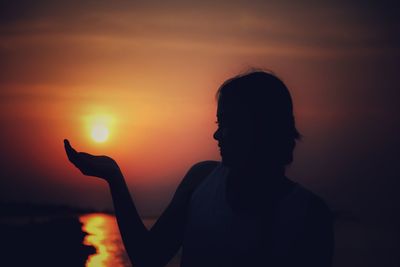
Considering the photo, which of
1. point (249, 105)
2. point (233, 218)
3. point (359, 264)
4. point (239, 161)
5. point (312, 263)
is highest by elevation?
point (249, 105)

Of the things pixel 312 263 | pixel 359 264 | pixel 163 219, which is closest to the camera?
pixel 312 263

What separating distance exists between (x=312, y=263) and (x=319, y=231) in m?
0.11

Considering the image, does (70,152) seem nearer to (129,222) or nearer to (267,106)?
(129,222)

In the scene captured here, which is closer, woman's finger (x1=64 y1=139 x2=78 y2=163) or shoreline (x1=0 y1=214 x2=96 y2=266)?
woman's finger (x1=64 y1=139 x2=78 y2=163)

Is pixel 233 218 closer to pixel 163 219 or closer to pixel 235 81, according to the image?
pixel 163 219

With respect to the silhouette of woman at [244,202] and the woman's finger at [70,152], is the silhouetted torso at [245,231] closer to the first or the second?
the silhouette of woman at [244,202]

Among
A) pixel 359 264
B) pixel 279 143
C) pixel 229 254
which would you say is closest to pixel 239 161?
pixel 279 143

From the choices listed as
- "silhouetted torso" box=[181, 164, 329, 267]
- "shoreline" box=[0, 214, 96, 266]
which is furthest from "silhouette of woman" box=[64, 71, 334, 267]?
"shoreline" box=[0, 214, 96, 266]

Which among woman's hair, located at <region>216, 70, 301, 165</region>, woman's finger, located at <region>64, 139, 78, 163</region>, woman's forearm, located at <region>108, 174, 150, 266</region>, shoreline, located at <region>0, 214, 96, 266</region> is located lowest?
shoreline, located at <region>0, 214, 96, 266</region>

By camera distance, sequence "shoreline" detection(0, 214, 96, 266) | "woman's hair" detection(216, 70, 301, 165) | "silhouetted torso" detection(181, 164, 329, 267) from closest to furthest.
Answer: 1. "silhouetted torso" detection(181, 164, 329, 267)
2. "woman's hair" detection(216, 70, 301, 165)
3. "shoreline" detection(0, 214, 96, 266)

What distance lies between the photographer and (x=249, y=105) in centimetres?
205

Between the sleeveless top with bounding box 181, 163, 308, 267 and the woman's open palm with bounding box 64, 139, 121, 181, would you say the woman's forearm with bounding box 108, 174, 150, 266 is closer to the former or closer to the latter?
the woman's open palm with bounding box 64, 139, 121, 181

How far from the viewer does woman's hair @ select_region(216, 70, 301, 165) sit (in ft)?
6.70

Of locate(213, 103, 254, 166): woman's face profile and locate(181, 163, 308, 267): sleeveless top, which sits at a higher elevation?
locate(213, 103, 254, 166): woman's face profile
